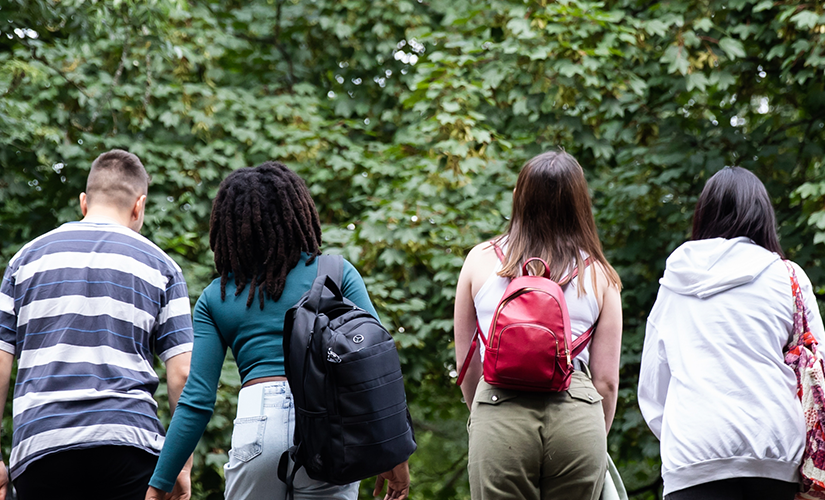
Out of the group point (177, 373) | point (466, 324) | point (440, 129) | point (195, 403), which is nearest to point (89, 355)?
point (177, 373)

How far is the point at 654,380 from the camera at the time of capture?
2.77m

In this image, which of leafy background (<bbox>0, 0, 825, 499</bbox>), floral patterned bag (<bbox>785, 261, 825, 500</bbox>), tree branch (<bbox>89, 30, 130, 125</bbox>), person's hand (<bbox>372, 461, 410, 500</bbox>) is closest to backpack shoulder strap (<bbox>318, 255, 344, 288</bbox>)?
person's hand (<bbox>372, 461, 410, 500</bbox>)

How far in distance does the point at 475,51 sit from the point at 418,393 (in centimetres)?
314

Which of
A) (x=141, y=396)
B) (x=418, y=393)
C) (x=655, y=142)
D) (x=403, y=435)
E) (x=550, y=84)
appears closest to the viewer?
(x=403, y=435)

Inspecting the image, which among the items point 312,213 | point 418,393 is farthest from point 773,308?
point 418,393

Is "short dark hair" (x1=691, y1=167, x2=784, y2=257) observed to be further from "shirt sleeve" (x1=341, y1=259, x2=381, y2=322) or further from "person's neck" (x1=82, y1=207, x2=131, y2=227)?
"person's neck" (x1=82, y1=207, x2=131, y2=227)

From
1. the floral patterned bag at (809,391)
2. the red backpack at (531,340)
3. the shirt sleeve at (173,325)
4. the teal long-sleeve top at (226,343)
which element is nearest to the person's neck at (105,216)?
the shirt sleeve at (173,325)

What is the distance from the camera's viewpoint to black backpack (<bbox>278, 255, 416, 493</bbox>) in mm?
2041

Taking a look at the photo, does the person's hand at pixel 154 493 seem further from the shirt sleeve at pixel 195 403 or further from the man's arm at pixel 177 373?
the man's arm at pixel 177 373

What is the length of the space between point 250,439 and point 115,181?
1.32 meters

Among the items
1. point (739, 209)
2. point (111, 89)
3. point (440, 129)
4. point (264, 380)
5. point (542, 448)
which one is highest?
point (111, 89)

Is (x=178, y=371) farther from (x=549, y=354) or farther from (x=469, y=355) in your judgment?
(x=549, y=354)

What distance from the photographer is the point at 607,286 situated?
2.42 metres

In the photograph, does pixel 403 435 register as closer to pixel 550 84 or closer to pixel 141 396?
pixel 141 396
